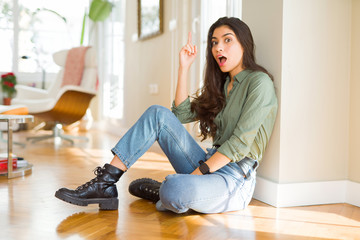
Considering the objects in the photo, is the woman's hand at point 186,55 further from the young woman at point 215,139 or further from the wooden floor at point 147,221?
the wooden floor at point 147,221

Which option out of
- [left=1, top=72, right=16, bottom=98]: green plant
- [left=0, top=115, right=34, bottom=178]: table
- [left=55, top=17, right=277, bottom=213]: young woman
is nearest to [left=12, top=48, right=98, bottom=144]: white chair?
[left=1, top=72, right=16, bottom=98]: green plant

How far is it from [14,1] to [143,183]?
16.7 feet

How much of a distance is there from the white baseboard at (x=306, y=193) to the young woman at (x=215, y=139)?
21 cm

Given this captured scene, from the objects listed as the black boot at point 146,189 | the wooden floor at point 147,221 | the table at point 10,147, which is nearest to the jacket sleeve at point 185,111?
the black boot at point 146,189

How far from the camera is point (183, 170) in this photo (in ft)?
6.42

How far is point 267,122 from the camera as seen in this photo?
6.56ft

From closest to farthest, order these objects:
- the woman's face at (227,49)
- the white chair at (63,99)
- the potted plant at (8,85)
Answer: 1. the woman's face at (227,49)
2. the white chair at (63,99)
3. the potted plant at (8,85)

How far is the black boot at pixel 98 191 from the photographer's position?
1.82 metres

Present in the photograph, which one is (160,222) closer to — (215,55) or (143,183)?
(143,183)

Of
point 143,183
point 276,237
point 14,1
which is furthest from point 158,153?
point 14,1

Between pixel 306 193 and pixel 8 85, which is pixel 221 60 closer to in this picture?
pixel 306 193

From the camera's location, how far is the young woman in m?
1.79

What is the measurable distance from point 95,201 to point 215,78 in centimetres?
82

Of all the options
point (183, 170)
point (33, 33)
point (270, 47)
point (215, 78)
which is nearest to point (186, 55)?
point (215, 78)
